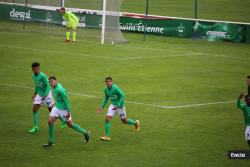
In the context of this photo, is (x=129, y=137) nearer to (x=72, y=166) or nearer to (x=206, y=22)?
(x=72, y=166)

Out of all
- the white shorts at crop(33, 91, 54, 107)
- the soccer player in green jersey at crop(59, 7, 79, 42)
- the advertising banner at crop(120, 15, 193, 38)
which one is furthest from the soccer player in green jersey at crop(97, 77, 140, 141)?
the advertising banner at crop(120, 15, 193, 38)

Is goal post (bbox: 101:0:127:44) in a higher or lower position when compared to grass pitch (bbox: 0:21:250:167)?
higher

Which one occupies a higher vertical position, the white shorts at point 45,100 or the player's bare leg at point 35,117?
the white shorts at point 45,100

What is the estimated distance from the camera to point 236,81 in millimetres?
35094

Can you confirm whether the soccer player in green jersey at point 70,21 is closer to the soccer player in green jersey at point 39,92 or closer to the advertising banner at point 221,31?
the advertising banner at point 221,31

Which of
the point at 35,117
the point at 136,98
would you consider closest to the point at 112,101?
the point at 35,117

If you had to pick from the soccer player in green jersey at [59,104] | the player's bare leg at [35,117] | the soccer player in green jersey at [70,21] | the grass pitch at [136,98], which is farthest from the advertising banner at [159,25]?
the soccer player in green jersey at [59,104]

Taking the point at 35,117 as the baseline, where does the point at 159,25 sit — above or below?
above

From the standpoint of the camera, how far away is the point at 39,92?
76.7ft

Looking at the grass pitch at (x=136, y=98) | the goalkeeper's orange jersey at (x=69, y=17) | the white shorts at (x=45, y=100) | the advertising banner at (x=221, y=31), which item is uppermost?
the goalkeeper's orange jersey at (x=69, y=17)

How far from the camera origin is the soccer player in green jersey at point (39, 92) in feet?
75.9

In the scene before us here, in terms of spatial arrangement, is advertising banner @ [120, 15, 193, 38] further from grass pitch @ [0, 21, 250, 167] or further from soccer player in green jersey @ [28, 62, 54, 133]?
soccer player in green jersey @ [28, 62, 54, 133]

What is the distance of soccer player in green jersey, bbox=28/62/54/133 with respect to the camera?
23.1 m

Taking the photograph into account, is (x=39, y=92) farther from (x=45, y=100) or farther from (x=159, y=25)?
(x=159, y=25)
